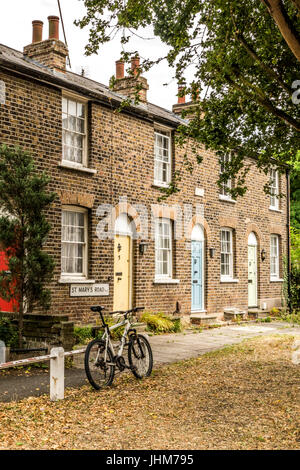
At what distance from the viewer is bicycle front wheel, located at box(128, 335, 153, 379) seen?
8.64 m

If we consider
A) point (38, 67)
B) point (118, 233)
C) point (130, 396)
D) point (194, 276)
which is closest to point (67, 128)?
point (38, 67)

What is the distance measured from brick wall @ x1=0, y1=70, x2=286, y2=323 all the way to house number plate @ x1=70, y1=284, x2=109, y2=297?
0.46 feet

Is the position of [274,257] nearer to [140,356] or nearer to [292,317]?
[292,317]

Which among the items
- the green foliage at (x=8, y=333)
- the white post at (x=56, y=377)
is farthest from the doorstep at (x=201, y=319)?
the white post at (x=56, y=377)

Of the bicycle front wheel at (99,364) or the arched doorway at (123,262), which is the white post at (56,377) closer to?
the bicycle front wheel at (99,364)

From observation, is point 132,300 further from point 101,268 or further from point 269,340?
point 269,340

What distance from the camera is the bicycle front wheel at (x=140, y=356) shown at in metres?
8.64

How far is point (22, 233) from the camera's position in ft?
32.4

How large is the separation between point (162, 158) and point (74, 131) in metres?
3.88

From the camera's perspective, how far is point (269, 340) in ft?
42.9

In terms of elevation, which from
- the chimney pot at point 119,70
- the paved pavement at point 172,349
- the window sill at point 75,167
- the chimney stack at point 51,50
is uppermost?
the chimney pot at point 119,70

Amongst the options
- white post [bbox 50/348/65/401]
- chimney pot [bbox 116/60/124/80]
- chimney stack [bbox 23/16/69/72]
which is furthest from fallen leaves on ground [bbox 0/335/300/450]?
chimney pot [bbox 116/60/124/80]

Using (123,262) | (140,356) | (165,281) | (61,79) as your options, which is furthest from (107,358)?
(165,281)

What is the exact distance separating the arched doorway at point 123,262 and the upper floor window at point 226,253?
5292 millimetres
